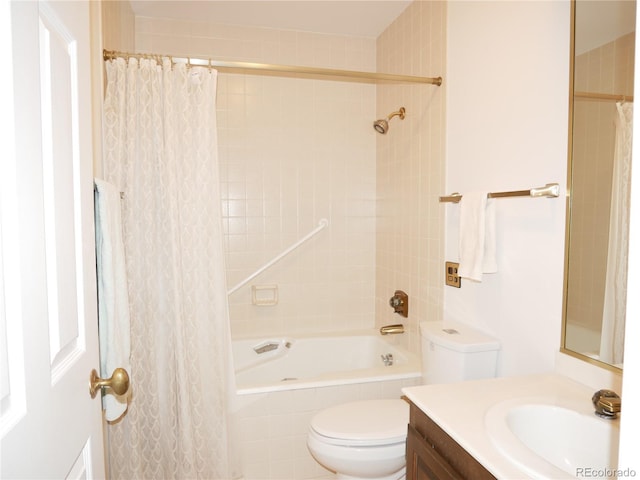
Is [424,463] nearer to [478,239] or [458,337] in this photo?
[458,337]

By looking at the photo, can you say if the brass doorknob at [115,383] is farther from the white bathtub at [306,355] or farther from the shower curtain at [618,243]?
the white bathtub at [306,355]

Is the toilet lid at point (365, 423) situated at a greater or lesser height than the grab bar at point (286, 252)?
lesser

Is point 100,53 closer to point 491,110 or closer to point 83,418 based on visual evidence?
point 83,418

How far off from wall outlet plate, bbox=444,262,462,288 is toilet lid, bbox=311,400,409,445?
620mm

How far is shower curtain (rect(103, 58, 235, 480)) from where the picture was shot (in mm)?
1796

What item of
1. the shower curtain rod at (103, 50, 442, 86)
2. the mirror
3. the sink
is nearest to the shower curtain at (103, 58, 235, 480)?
the shower curtain rod at (103, 50, 442, 86)

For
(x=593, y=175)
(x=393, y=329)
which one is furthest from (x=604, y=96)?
(x=393, y=329)

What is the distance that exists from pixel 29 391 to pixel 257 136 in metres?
2.50

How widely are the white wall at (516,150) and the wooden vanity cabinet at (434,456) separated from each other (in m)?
0.61

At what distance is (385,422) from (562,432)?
28.6 inches

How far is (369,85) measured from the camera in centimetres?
304

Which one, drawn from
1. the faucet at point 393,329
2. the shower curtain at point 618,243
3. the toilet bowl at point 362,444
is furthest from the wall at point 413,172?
the shower curtain at point 618,243

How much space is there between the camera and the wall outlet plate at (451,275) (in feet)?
6.70

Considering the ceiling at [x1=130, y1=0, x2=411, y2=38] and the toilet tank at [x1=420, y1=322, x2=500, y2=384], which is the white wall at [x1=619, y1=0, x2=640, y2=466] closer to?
the toilet tank at [x1=420, y1=322, x2=500, y2=384]
